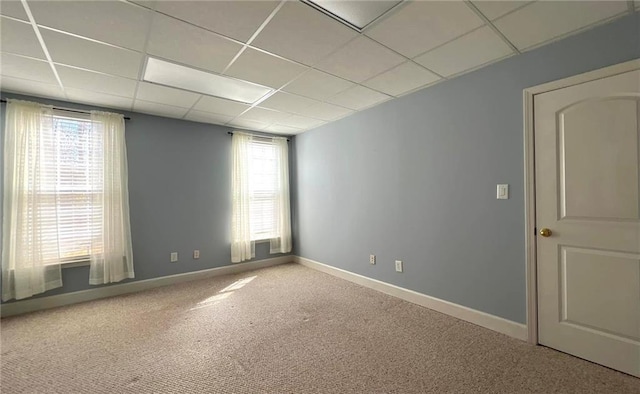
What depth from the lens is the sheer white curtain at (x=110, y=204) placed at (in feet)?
10.8

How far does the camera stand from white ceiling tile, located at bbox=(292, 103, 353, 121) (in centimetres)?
343

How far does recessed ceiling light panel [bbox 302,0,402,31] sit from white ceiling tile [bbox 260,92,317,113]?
1357 mm

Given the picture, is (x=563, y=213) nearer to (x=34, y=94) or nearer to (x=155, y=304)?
(x=155, y=304)

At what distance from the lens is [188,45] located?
6.64 feet

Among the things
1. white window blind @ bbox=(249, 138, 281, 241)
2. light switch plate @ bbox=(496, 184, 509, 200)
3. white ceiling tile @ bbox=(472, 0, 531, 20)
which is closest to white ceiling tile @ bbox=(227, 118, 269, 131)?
white window blind @ bbox=(249, 138, 281, 241)

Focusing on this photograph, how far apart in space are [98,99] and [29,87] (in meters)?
0.55

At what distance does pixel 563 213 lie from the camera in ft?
6.68

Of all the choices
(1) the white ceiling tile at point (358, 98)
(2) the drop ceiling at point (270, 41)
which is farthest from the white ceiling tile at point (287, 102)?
(1) the white ceiling tile at point (358, 98)

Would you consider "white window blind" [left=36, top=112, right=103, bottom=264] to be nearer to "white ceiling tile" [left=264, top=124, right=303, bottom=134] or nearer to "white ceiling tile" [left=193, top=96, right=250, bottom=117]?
"white ceiling tile" [left=193, top=96, right=250, bottom=117]

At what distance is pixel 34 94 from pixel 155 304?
272cm

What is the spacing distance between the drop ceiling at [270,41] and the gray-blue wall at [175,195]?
0.87 meters

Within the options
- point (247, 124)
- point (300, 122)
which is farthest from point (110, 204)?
point (300, 122)

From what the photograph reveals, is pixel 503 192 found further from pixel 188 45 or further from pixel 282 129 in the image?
pixel 282 129

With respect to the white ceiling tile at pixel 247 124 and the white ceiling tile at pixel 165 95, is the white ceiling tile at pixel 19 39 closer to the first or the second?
the white ceiling tile at pixel 165 95
